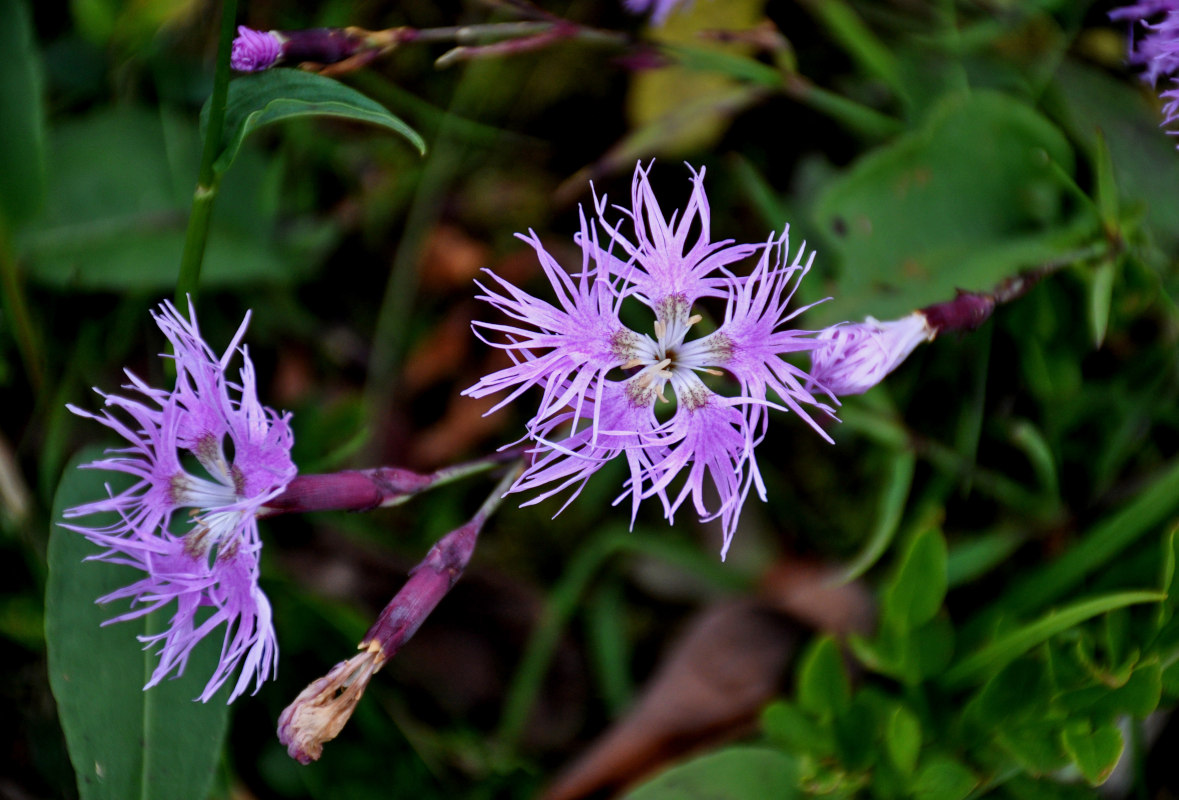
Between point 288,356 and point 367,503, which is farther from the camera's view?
point 288,356

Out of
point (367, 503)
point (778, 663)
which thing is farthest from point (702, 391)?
point (778, 663)

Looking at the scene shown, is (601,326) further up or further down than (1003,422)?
further up

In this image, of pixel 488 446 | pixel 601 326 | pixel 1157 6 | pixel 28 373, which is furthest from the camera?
pixel 488 446

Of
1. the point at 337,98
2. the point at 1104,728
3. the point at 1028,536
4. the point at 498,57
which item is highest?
the point at 337,98

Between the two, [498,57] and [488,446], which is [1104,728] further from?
[498,57]

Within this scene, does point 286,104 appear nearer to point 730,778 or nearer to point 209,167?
point 209,167

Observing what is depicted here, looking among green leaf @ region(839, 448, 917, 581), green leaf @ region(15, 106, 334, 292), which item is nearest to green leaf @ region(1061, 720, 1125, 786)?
green leaf @ region(839, 448, 917, 581)

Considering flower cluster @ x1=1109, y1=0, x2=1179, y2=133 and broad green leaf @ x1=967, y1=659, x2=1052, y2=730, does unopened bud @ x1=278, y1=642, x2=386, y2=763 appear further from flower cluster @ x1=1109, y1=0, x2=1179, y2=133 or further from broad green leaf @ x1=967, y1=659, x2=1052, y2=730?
flower cluster @ x1=1109, y1=0, x2=1179, y2=133
